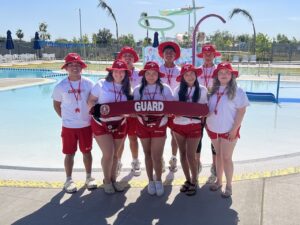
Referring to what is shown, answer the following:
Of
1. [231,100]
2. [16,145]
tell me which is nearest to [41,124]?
[16,145]

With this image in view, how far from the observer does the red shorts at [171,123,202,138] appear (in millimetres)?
4199

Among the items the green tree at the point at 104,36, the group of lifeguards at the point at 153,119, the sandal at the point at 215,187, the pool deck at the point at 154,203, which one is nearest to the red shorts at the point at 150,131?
the group of lifeguards at the point at 153,119

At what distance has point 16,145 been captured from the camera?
22.9ft

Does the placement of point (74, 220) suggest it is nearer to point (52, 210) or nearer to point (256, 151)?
point (52, 210)

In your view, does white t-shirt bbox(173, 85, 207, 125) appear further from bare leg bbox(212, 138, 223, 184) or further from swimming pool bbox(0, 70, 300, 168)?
swimming pool bbox(0, 70, 300, 168)

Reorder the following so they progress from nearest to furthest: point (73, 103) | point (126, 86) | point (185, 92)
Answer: point (185, 92), point (126, 86), point (73, 103)

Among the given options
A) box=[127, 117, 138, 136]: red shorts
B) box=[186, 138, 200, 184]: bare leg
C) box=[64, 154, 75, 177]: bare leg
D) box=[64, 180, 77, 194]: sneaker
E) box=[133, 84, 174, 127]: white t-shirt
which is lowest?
box=[64, 180, 77, 194]: sneaker

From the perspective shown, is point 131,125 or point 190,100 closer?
point 190,100

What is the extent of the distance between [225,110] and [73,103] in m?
1.87

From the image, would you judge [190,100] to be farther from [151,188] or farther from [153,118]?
[151,188]

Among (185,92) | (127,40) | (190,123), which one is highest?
(127,40)

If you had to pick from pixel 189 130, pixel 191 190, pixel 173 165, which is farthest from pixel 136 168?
pixel 189 130

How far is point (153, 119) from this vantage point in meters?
4.17

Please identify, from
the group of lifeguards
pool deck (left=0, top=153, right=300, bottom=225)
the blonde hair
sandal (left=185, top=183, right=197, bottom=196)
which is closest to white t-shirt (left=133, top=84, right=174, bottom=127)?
the group of lifeguards
